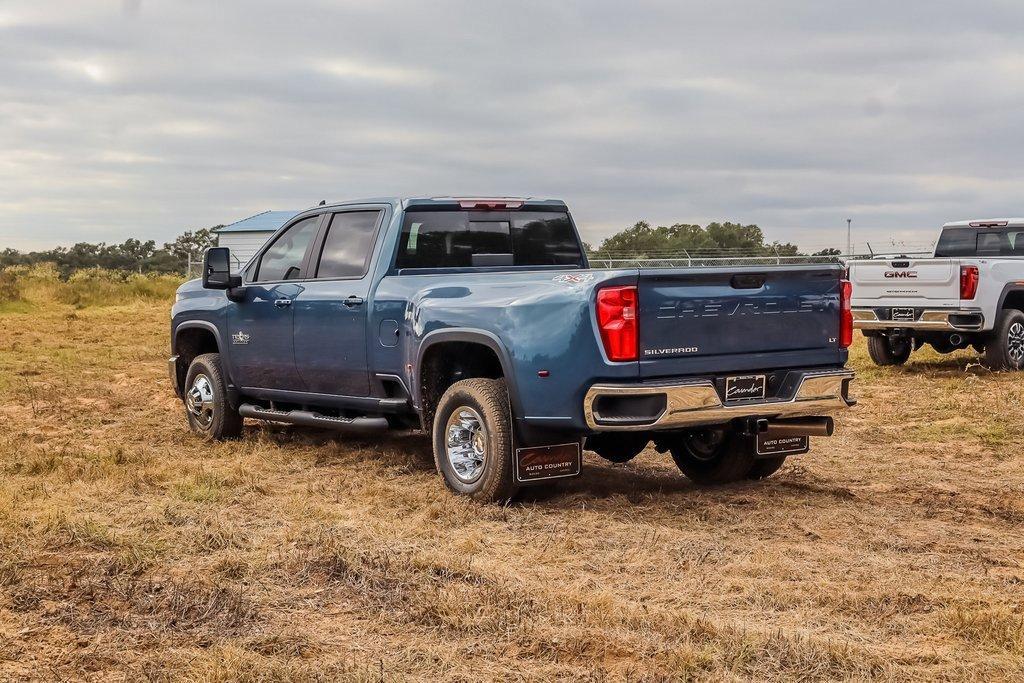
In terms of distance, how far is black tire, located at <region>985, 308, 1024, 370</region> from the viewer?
48.1 feet

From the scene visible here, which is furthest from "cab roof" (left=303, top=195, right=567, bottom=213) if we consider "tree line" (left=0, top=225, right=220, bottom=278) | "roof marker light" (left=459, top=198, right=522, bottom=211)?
"tree line" (left=0, top=225, right=220, bottom=278)

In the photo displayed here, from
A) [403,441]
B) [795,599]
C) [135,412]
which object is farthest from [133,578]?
[135,412]

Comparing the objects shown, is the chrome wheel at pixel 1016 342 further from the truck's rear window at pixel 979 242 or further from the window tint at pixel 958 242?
the window tint at pixel 958 242

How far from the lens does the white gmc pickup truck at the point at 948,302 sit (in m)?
14.4

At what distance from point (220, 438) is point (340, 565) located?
456 centimetres

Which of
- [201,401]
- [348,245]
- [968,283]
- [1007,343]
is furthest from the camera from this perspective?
[1007,343]

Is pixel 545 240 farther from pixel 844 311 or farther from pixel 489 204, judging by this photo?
pixel 844 311

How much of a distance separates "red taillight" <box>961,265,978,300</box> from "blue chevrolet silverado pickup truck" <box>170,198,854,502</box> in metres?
7.14

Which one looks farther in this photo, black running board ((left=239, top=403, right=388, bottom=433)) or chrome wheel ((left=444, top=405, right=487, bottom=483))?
black running board ((left=239, top=403, right=388, bottom=433))

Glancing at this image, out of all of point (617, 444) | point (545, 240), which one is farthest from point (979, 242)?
point (617, 444)

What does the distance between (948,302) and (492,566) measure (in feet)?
34.0

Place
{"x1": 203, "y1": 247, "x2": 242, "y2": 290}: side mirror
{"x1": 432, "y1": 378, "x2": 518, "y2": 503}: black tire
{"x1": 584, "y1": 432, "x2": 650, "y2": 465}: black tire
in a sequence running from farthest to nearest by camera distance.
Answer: {"x1": 203, "y1": 247, "x2": 242, "y2": 290}: side mirror, {"x1": 584, "y1": 432, "x2": 650, "y2": 465}: black tire, {"x1": 432, "y1": 378, "x2": 518, "y2": 503}: black tire

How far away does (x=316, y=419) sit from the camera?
339 inches

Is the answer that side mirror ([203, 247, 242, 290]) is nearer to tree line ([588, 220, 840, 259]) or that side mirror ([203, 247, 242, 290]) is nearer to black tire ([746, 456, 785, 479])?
black tire ([746, 456, 785, 479])
